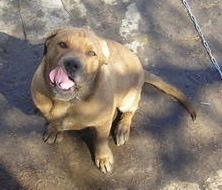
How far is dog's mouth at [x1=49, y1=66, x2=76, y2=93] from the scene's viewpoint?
129 inches

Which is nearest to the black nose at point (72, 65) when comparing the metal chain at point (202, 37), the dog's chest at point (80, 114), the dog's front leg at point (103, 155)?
the dog's chest at point (80, 114)

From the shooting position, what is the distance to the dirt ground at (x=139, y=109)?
4.02m

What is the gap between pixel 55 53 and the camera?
3297 millimetres

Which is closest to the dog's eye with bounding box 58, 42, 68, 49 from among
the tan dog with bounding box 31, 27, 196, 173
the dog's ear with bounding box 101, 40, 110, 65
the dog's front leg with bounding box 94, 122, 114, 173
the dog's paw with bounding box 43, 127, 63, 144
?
the tan dog with bounding box 31, 27, 196, 173

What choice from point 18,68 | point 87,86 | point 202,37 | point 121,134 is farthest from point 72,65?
point 202,37

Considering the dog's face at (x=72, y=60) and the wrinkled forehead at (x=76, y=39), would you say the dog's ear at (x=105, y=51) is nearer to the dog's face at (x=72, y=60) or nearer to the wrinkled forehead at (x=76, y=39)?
the dog's face at (x=72, y=60)

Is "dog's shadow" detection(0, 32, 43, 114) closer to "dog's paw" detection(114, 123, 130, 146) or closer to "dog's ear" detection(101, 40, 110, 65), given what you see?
"dog's paw" detection(114, 123, 130, 146)

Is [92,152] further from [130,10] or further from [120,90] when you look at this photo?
[130,10]

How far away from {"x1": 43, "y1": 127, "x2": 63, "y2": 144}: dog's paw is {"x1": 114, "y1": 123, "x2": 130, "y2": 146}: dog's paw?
0.47m

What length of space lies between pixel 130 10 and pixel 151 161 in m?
1.73

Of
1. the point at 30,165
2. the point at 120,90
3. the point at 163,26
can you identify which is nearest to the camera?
the point at 120,90

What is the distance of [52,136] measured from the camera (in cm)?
412

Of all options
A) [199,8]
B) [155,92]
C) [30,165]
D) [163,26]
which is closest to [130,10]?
[163,26]

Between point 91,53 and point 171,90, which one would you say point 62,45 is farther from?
point 171,90
